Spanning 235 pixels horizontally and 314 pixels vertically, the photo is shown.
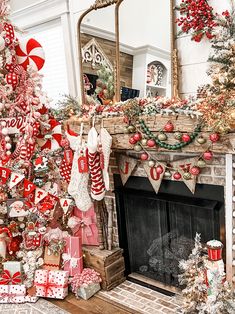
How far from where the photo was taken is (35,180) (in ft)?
9.29

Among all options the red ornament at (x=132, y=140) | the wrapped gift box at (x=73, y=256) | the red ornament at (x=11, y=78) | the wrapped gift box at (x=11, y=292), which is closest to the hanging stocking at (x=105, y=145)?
the red ornament at (x=132, y=140)

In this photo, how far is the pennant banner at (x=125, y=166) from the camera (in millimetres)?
2516

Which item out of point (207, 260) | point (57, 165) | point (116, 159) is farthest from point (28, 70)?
point (207, 260)

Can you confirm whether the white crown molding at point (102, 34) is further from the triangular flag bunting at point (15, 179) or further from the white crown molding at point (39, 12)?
the triangular flag bunting at point (15, 179)

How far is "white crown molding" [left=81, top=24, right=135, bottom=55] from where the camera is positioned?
244cm

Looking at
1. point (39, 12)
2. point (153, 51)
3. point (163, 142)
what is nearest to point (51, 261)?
point (163, 142)

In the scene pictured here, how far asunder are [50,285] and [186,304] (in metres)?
1.08

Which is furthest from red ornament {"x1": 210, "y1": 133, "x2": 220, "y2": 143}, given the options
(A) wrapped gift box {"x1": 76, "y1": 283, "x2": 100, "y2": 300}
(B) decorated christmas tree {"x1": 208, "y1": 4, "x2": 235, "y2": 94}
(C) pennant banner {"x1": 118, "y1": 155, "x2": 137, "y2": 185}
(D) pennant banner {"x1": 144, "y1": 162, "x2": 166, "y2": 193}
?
(A) wrapped gift box {"x1": 76, "y1": 283, "x2": 100, "y2": 300}

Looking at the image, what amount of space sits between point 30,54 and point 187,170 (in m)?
1.62

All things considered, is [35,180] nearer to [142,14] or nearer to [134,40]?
[134,40]

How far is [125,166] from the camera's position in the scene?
2.57 m

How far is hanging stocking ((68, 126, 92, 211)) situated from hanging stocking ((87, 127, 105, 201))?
9cm

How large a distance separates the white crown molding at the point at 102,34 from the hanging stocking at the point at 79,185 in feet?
2.56

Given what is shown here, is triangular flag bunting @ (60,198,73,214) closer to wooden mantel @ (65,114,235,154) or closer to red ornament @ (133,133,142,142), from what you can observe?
wooden mantel @ (65,114,235,154)
